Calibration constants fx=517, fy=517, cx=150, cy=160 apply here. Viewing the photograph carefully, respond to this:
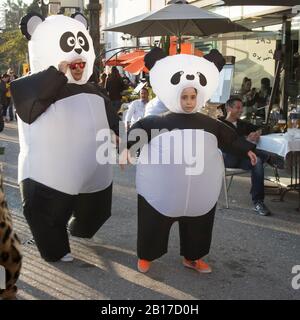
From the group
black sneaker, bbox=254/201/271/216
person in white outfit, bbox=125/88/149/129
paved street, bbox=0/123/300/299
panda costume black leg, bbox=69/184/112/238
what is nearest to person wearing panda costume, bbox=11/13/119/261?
panda costume black leg, bbox=69/184/112/238

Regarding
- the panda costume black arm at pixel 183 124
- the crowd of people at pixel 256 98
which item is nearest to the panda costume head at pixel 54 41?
the panda costume black arm at pixel 183 124

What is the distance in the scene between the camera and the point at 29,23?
15.2ft

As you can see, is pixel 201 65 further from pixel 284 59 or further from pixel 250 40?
pixel 250 40

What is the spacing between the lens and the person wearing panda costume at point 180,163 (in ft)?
13.8

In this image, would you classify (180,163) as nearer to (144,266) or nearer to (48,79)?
(144,266)

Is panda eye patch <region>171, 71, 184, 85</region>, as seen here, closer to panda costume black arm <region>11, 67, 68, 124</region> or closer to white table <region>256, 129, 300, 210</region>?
panda costume black arm <region>11, 67, 68, 124</region>

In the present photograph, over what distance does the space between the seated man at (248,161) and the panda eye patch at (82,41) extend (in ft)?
7.42

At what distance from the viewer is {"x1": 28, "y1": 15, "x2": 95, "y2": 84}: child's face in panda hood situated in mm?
4547

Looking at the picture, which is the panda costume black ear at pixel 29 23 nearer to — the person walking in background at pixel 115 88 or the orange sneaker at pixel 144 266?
the orange sneaker at pixel 144 266

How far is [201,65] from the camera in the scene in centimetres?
441

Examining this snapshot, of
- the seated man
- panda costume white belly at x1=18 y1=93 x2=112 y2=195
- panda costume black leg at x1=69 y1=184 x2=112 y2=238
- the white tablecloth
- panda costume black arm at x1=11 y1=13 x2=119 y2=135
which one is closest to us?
panda costume black arm at x1=11 y1=13 x2=119 y2=135

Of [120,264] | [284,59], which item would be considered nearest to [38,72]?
[120,264]

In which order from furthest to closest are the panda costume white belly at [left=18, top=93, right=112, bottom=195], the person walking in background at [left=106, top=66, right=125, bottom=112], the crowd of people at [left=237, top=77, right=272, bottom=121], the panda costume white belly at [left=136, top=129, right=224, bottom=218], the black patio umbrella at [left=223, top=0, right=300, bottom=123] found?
the person walking in background at [left=106, top=66, right=125, bottom=112]
the crowd of people at [left=237, top=77, right=272, bottom=121]
the black patio umbrella at [left=223, top=0, right=300, bottom=123]
the panda costume white belly at [left=18, top=93, right=112, bottom=195]
the panda costume white belly at [left=136, top=129, right=224, bottom=218]

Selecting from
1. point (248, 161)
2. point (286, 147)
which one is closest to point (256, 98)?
point (248, 161)
